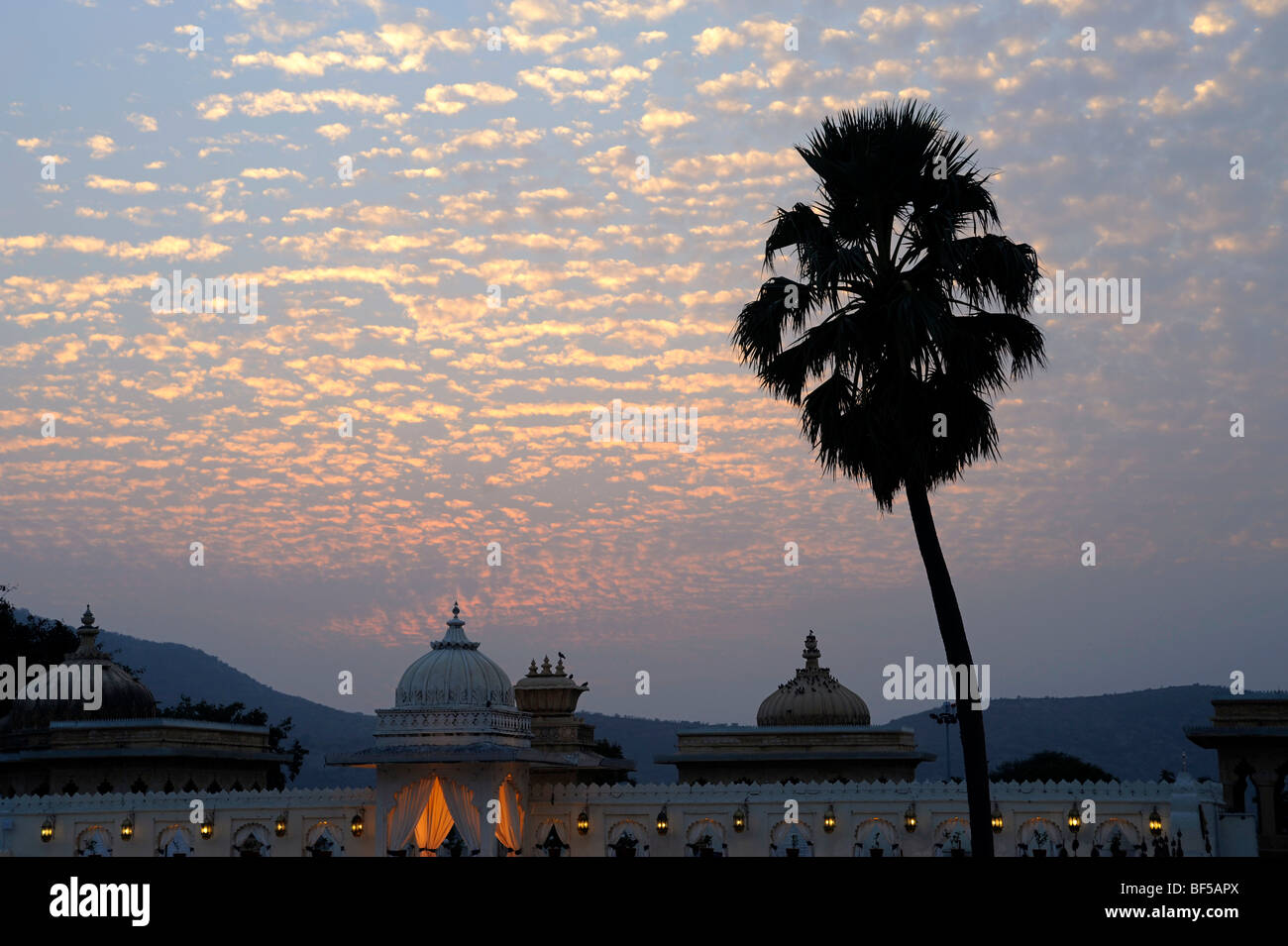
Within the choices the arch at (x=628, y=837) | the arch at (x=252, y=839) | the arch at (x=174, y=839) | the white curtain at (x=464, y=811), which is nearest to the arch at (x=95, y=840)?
the arch at (x=174, y=839)

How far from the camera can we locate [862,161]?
26.2 m

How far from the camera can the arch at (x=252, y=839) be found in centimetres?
3850

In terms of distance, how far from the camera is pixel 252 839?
38.7 meters

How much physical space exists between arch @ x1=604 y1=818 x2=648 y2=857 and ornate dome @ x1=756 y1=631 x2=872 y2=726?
14141mm

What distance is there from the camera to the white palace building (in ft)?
109

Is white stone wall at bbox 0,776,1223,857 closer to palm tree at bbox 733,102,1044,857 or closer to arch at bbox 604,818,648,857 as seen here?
arch at bbox 604,818,648,857

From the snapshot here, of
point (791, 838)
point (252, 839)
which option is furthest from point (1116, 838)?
point (252, 839)

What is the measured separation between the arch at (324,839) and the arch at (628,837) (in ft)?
22.9

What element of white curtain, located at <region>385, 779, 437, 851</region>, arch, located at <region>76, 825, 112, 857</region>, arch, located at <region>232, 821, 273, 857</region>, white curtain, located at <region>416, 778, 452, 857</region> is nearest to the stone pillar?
white curtain, located at <region>416, 778, 452, 857</region>

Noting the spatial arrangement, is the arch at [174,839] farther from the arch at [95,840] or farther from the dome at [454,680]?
the dome at [454,680]

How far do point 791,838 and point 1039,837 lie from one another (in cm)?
596

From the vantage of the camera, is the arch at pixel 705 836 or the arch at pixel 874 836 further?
the arch at pixel 705 836

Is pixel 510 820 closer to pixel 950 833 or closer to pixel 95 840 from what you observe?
pixel 950 833
